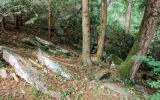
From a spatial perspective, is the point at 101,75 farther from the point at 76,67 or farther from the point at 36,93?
the point at 36,93

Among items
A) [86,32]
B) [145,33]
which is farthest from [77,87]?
[145,33]

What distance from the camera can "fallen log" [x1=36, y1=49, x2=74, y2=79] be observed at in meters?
8.59

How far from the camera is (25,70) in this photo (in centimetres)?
831

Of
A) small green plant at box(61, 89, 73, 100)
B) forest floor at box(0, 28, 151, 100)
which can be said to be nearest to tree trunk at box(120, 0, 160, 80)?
forest floor at box(0, 28, 151, 100)

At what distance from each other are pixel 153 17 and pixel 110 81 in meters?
2.67

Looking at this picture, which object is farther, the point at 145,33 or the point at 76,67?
the point at 76,67

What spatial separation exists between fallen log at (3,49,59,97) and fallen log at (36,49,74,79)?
1.91 feet

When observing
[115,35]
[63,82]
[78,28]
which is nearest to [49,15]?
[78,28]

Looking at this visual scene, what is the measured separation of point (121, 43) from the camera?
15195 millimetres

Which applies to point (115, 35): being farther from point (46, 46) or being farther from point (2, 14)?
point (2, 14)

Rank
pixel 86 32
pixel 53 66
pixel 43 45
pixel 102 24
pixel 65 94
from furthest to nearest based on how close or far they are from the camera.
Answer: pixel 43 45 < pixel 102 24 < pixel 86 32 < pixel 53 66 < pixel 65 94

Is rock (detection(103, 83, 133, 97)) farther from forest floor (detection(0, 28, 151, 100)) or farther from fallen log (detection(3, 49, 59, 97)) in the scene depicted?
fallen log (detection(3, 49, 59, 97))

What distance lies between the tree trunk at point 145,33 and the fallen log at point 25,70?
3104mm

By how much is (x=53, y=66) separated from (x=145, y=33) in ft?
11.3
